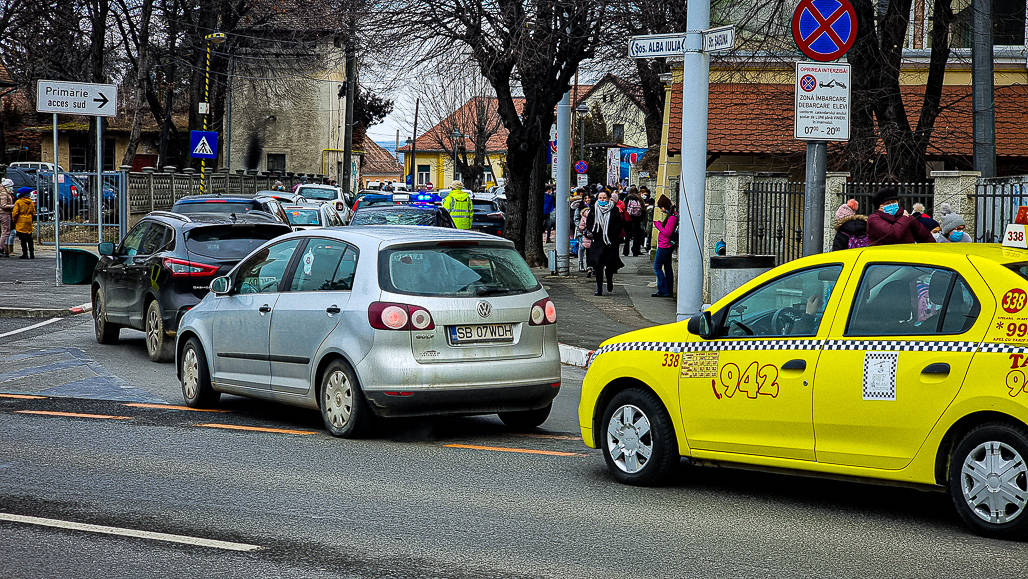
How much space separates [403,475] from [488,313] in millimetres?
1626

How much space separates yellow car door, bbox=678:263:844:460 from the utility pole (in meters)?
12.0

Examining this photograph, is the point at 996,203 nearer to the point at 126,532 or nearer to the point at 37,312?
the point at 126,532

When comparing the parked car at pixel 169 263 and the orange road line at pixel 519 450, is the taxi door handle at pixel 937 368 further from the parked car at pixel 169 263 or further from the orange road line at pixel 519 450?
the parked car at pixel 169 263

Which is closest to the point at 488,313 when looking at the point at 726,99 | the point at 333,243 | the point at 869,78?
the point at 333,243

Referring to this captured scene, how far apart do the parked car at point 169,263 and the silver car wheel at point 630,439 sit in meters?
7.35

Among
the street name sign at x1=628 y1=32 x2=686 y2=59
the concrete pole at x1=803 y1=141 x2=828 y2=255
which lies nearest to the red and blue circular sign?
the concrete pole at x1=803 y1=141 x2=828 y2=255

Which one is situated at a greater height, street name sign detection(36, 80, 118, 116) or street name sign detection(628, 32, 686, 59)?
street name sign detection(36, 80, 118, 116)

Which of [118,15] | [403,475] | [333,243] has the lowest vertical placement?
[403,475]

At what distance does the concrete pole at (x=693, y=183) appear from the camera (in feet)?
46.9

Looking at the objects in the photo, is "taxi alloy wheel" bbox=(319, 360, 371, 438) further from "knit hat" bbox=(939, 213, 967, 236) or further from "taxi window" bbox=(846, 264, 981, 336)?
"knit hat" bbox=(939, 213, 967, 236)

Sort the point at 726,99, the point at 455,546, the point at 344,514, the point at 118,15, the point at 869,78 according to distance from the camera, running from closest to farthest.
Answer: the point at 455,546
the point at 344,514
the point at 869,78
the point at 726,99
the point at 118,15

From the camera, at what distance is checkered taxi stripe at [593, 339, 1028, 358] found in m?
6.09

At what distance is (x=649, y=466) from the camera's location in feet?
24.6

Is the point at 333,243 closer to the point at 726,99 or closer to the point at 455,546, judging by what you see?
the point at 455,546
